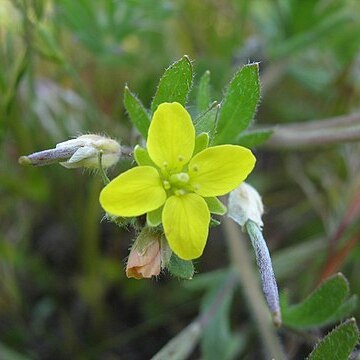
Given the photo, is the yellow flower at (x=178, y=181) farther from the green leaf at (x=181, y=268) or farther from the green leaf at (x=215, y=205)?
the green leaf at (x=181, y=268)

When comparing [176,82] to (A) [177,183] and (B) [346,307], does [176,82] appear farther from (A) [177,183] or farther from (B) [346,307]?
(B) [346,307]

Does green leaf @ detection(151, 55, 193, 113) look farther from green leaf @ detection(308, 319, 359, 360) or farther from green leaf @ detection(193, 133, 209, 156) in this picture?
green leaf @ detection(308, 319, 359, 360)

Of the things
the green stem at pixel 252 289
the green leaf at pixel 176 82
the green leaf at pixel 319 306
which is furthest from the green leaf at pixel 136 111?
the green stem at pixel 252 289

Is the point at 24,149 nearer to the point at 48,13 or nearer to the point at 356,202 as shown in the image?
the point at 48,13

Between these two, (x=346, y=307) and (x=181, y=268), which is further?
(x=346, y=307)

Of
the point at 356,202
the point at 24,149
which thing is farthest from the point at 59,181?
the point at 356,202

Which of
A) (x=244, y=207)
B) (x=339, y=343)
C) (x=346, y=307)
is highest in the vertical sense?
(x=244, y=207)

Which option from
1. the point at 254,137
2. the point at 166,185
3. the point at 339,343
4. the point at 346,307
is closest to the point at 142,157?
the point at 166,185
